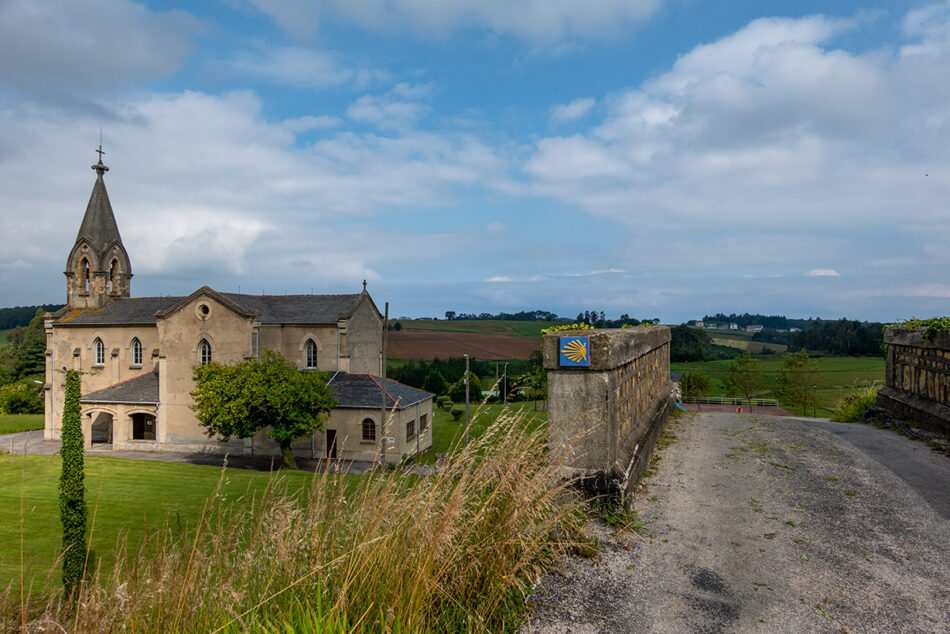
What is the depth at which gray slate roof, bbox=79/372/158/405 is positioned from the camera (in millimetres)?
31047

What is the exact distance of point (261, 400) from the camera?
83.1 ft

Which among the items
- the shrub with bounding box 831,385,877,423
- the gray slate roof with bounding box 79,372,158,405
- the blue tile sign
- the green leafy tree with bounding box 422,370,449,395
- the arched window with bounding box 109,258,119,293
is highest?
the arched window with bounding box 109,258,119,293

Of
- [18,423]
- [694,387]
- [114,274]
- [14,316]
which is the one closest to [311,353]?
[114,274]

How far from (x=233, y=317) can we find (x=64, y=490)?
2109 centimetres

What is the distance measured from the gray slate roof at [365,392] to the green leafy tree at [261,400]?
2208 mm

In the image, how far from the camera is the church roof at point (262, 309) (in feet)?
110

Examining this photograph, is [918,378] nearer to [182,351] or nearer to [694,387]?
[182,351]

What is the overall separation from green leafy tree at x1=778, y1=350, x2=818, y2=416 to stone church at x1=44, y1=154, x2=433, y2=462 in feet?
105

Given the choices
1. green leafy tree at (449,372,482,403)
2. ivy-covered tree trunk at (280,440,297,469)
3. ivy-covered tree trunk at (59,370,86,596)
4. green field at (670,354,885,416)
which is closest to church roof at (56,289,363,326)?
ivy-covered tree trunk at (280,440,297,469)

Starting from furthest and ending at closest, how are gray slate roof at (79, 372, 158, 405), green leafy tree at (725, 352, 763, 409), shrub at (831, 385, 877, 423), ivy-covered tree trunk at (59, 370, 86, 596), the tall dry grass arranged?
green leafy tree at (725, 352, 763, 409) → gray slate roof at (79, 372, 158, 405) → shrub at (831, 385, 877, 423) → ivy-covered tree trunk at (59, 370, 86, 596) → the tall dry grass

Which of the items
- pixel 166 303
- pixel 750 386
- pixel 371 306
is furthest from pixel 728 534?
pixel 750 386

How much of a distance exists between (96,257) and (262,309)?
1581 centimetres

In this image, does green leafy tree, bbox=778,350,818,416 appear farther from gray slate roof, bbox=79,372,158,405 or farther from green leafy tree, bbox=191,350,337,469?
gray slate roof, bbox=79,372,158,405

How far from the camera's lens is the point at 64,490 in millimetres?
10656
